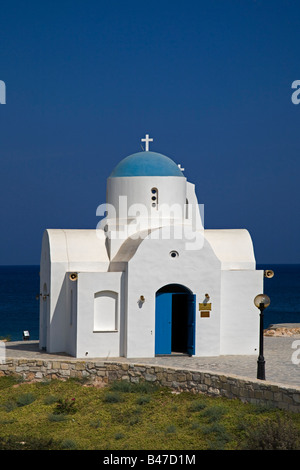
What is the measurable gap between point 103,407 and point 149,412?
4.39ft

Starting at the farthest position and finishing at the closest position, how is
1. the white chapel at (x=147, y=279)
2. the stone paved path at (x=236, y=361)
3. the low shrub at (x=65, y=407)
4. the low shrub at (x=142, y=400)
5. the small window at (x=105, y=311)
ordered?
the small window at (x=105, y=311) < the white chapel at (x=147, y=279) < the stone paved path at (x=236, y=361) < the low shrub at (x=142, y=400) < the low shrub at (x=65, y=407)

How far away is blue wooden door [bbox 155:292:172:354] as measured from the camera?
2133 cm

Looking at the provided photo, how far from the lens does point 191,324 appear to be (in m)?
21.5

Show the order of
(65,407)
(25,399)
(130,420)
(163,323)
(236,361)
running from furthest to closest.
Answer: (163,323) < (236,361) < (25,399) < (65,407) < (130,420)

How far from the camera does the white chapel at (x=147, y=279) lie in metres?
21.0

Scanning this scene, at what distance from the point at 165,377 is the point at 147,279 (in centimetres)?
339

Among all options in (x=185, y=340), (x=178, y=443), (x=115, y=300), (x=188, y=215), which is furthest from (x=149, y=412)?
(x=188, y=215)

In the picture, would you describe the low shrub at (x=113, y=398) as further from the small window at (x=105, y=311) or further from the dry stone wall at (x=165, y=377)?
the small window at (x=105, y=311)

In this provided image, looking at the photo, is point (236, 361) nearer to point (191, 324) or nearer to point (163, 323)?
point (191, 324)

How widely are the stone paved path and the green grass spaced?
1464 millimetres

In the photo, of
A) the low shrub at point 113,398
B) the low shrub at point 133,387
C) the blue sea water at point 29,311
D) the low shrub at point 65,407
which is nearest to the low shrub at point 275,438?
the low shrub at point 113,398

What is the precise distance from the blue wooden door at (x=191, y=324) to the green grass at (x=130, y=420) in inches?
120

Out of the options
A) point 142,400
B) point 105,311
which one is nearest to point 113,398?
point 142,400

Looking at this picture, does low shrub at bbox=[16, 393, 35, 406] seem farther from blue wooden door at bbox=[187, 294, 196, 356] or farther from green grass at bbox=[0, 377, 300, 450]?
blue wooden door at bbox=[187, 294, 196, 356]
